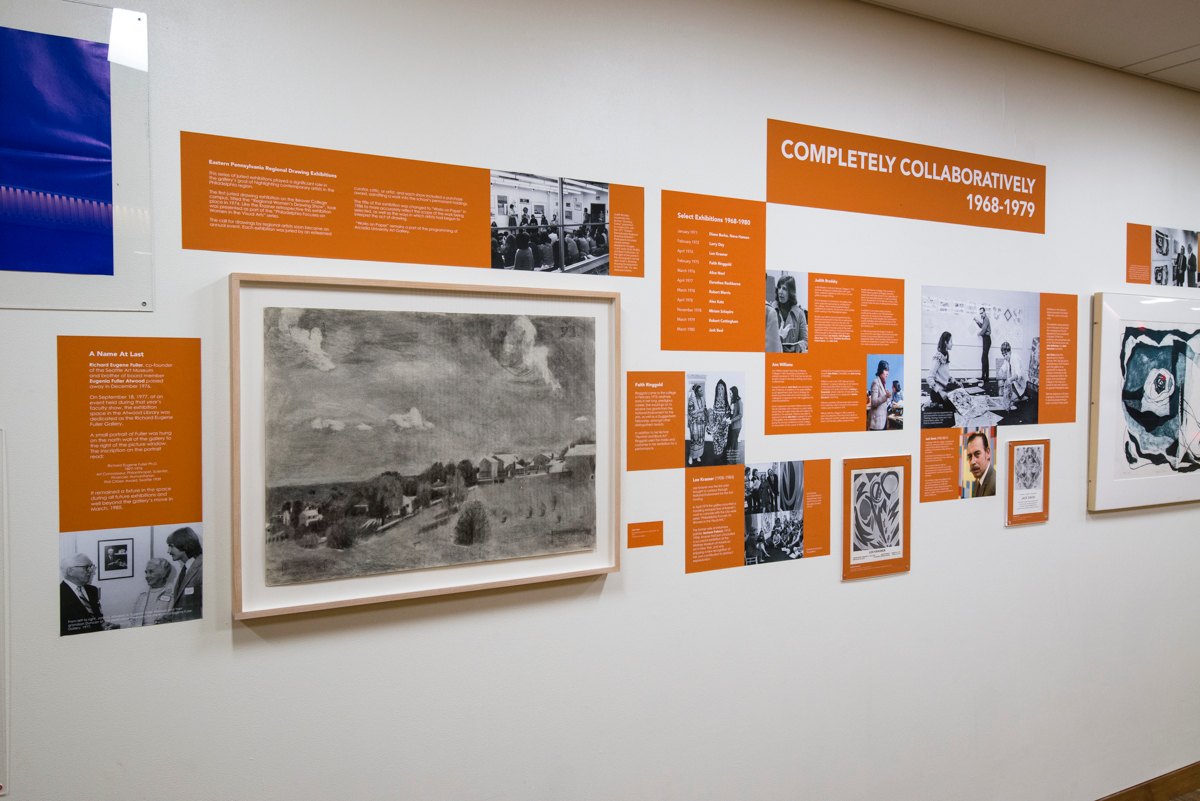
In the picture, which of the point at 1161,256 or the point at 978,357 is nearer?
the point at 978,357

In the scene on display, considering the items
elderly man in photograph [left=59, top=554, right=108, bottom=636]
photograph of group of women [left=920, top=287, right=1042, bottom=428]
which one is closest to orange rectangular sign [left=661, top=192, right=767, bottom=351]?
photograph of group of women [left=920, top=287, right=1042, bottom=428]

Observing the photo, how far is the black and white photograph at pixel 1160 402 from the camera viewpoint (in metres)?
2.57

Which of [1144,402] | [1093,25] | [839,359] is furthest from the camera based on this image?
[1144,402]

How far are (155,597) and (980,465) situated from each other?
240 centimetres

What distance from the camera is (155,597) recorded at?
1384 mm

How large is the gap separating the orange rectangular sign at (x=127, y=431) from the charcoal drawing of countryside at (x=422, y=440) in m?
0.16

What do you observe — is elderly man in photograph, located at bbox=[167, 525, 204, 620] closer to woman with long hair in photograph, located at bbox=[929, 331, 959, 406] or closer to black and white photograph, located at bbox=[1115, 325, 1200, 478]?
woman with long hair in photograph, located at bbox=[929, 331, 959, 406]

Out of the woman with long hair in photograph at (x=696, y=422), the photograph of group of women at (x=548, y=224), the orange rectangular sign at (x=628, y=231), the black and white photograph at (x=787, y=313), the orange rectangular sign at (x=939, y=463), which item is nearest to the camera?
the photograph of group of women at (x=548, y=224)

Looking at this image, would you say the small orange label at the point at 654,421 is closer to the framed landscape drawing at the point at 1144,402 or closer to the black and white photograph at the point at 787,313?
the black and white photograph at the point at 787,313

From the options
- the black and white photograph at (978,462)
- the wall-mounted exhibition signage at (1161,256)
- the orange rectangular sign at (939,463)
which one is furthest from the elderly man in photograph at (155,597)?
the wall-mounted exhibition signage at (1161,256)

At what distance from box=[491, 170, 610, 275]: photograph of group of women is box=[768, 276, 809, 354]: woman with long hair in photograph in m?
0.56

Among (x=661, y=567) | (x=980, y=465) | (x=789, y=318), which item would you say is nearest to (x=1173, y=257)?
(x=980, y=465)

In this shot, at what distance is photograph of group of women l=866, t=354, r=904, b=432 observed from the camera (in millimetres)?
2125

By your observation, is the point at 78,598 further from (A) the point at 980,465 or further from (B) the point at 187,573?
(A) the point at 980,465
